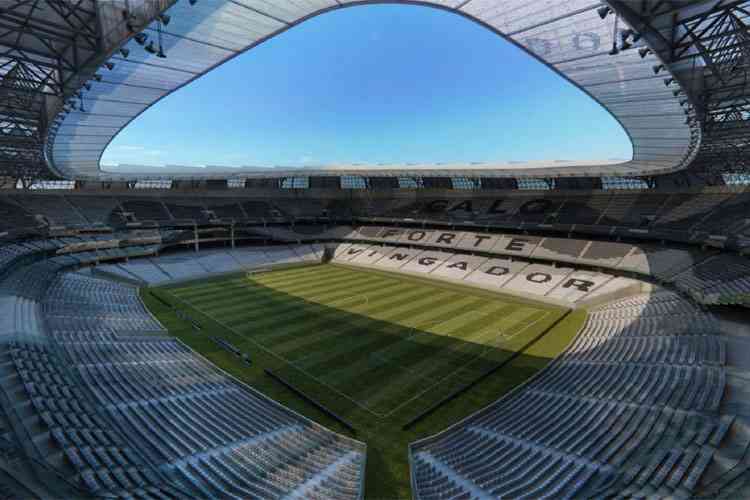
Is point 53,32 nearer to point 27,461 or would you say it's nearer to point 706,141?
point 27,461

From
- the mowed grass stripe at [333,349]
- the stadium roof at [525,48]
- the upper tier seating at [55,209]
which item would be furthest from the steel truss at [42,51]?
the upper tier seating at [55,209]

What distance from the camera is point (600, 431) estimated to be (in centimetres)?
1214

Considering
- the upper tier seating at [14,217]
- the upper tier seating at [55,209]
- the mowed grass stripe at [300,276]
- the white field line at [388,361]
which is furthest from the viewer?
the upper tier seating at [55,209]

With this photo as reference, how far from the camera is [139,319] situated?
25.2m

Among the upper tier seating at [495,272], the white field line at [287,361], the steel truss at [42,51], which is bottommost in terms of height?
the white field line at [287,361]

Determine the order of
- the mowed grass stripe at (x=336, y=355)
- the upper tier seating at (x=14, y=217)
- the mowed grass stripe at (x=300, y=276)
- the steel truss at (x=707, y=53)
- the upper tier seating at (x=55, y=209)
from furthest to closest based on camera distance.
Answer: the upper tier seating at (x=55, y=209) → the mowed grass stripe at (x=300, y=276) → the upper tier seating at (x=14, y=217) → the mowed grass stripe at (x=336, y=355) → the steel truss at (x=707, y=53)

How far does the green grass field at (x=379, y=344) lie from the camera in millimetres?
15727

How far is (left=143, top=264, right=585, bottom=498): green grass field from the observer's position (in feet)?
51.6

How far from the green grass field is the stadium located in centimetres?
17

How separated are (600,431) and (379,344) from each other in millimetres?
12586

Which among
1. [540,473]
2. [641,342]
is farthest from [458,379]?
[641,342]

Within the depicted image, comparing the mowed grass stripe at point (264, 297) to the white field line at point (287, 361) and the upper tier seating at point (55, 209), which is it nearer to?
the white field line at point (287, 361)

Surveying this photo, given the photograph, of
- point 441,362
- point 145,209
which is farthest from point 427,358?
point 145,209

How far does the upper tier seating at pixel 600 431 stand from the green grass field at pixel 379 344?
1280 mm
